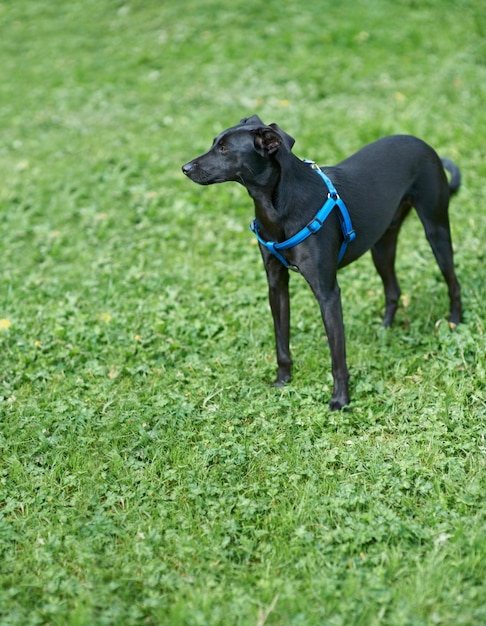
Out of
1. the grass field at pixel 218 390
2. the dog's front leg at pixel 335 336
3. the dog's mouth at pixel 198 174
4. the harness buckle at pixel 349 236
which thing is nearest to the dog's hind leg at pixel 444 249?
the grass field at pixel 218 390

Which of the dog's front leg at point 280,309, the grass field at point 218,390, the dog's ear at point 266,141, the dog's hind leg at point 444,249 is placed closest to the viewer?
the grass field at point 218,390

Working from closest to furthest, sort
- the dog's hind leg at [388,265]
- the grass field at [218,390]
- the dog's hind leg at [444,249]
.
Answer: the grass field at [218,390] → the dog's hind leg at [444,249] → the dog's hind leg at [388,265]

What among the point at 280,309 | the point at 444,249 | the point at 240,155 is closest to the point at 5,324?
the point at 280,309

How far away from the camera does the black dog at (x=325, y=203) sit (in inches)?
155

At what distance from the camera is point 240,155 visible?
390 cm

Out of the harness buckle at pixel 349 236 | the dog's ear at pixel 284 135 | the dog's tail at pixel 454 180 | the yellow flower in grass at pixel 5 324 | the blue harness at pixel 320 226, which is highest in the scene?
the dog's ear at pixel 284 135

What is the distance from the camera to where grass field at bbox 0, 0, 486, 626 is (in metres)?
3.15

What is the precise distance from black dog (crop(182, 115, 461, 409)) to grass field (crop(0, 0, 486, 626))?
48 cm

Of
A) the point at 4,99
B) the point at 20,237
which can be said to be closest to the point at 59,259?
the point at 20,237

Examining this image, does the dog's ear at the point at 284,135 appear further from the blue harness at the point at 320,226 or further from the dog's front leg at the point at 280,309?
the dog's front leg at the point at 280,309

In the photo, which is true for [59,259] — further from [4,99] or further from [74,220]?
[4,99]

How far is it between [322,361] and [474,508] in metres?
1.57

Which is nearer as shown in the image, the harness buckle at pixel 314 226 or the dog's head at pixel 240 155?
the dog's head at pixel 240 155

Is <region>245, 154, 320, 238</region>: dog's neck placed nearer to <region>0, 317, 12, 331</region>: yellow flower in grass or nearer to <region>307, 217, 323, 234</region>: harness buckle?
<region>307, 217, 323, 234</region>: harness buckle
